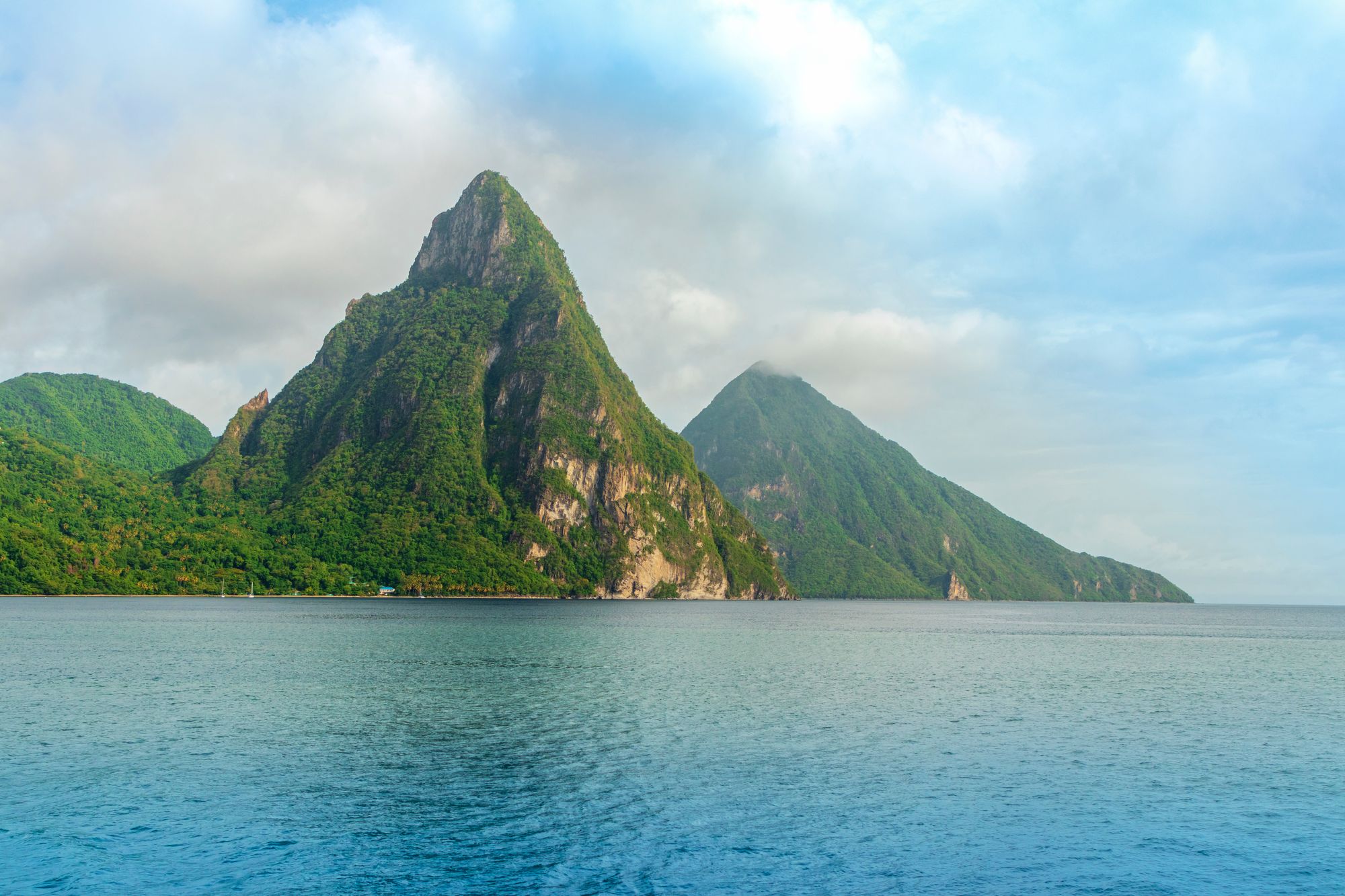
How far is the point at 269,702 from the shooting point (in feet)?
175

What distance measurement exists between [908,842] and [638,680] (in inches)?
1603

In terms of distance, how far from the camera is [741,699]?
58.4 m

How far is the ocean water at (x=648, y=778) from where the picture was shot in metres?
25.6

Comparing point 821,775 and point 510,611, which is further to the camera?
point 510,611

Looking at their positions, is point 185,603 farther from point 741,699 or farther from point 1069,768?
point 1069,768

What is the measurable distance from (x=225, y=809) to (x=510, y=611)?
14833 centimetres

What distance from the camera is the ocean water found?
84.0 ft

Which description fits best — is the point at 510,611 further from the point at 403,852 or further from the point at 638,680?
the point at 403,852

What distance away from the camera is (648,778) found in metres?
35.8

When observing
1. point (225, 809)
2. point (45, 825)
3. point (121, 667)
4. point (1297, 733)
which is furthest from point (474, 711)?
point (1297, 733)

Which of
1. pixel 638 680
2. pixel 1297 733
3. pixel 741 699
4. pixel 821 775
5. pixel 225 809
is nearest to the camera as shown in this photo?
pixel 225 809

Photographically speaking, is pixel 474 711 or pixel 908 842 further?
pixel 474 711

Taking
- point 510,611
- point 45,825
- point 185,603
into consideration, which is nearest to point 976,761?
point 45,825

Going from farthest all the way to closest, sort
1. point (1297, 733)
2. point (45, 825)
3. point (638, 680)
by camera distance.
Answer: point (638, 680), point (1297, 733), point (45, 825)
